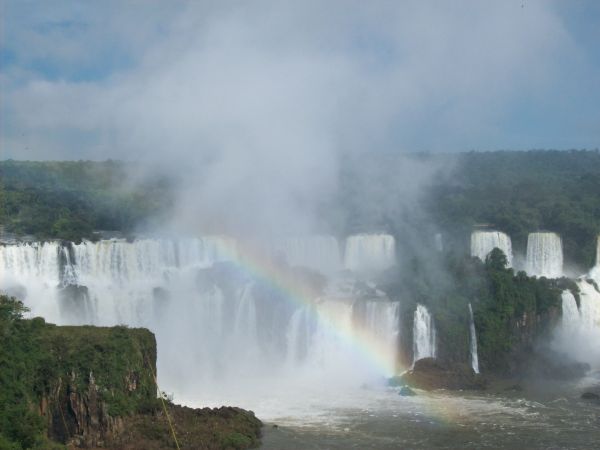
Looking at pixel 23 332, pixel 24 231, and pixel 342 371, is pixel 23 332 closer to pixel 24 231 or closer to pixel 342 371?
pixel 342 371

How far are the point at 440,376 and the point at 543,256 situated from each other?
13.8 metres

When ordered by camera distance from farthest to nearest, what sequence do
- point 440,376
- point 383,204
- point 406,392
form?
point 383,204 → point 440,376 → point 406,392

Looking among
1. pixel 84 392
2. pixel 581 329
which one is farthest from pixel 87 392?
pixel 581 329

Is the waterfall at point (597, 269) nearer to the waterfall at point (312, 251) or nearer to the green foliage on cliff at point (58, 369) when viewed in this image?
the waterfall at point (312, 251)

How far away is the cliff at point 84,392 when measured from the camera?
22.0 m

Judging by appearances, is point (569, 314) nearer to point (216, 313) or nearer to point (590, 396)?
point (590, 396)

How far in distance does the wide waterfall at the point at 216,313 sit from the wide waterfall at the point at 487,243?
29.3 feet

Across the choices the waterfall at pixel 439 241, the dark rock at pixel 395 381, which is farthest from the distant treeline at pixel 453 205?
the dark rock at pixel 395 381

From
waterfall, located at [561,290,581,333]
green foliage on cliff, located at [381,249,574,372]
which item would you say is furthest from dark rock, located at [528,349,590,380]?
waterfall, located at [561,290,581,333]

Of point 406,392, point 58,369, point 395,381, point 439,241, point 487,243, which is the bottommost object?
point 406,392

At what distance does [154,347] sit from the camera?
83.9 ft

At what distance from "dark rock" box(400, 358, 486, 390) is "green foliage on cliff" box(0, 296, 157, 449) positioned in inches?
476

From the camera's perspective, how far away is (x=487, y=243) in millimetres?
44281

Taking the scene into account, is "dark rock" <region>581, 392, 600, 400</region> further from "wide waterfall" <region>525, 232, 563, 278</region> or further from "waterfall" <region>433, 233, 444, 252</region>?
"waterfall" <region>433, 233, 444, 252</region>
